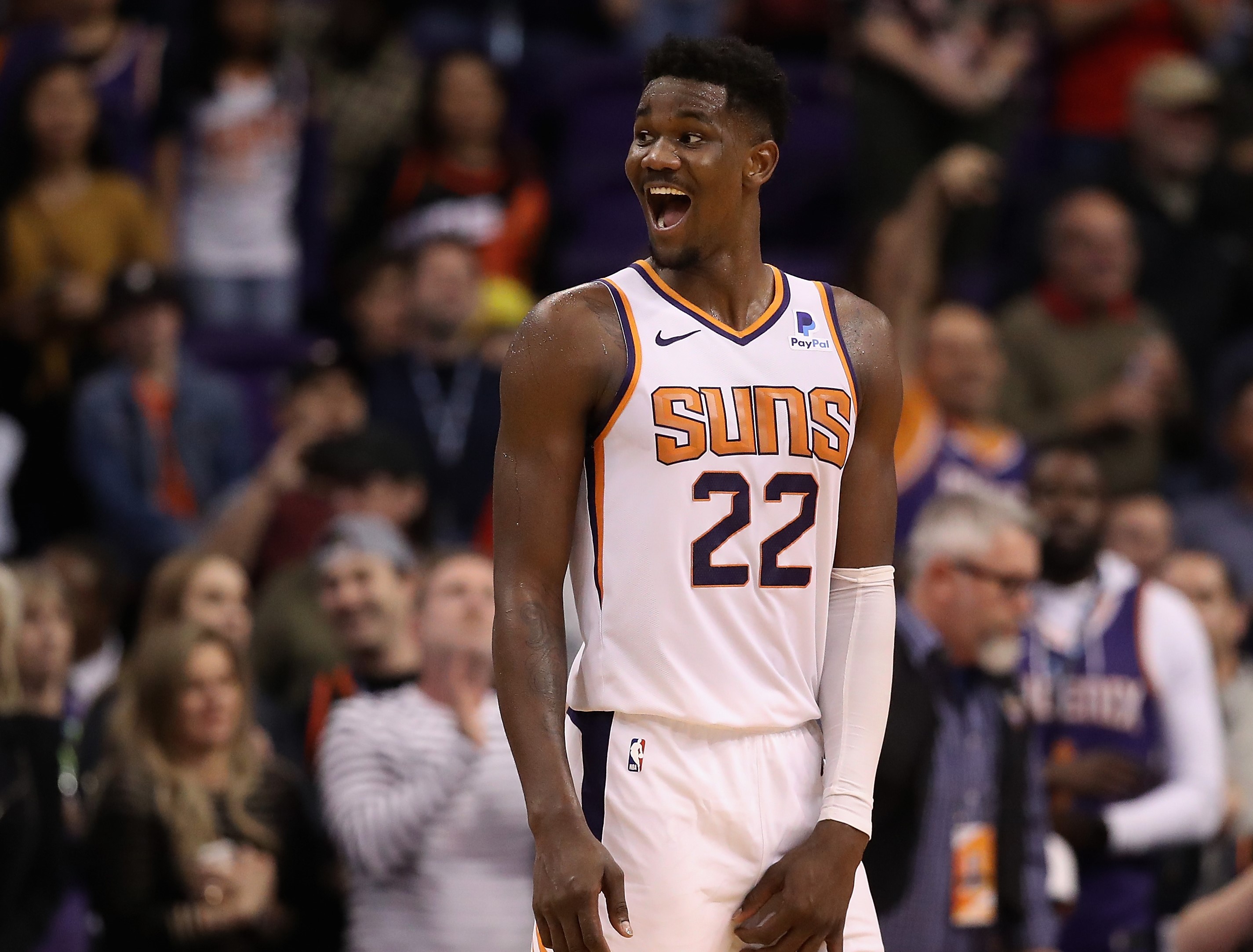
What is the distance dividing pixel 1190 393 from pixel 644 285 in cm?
642

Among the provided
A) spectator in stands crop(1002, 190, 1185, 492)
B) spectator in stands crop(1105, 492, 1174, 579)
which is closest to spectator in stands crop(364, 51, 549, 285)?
spectator in stands crop(1002, 190, 1185, 492)

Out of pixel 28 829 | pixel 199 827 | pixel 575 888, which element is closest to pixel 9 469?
pixel 28 829

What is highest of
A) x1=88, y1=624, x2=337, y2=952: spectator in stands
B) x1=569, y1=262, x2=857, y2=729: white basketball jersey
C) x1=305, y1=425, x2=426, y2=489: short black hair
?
x1=569, y1=262, x2=857, y2=729: white basketball jersey

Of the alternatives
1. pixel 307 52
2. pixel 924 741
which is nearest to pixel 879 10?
pixel 307 52

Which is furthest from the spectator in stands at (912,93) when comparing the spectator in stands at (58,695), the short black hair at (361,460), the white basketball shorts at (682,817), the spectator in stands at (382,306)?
the white basketball shorts at (682,817)

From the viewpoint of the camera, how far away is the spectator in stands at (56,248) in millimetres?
8203

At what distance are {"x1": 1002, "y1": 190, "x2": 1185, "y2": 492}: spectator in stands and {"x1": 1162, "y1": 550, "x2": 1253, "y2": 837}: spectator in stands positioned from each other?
A: 3.92 feet

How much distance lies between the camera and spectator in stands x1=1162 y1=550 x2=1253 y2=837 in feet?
21.8

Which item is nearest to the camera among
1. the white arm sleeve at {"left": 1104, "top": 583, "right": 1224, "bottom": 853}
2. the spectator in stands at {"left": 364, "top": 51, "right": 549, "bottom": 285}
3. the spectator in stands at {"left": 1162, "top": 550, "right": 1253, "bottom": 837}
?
the white arm sleeve at {"left": 1104, "top": 583, "right": 1224, "bottom": 853}

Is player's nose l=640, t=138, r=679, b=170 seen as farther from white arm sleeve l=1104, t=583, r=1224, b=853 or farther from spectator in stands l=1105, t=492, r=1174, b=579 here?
spectator in stands l=1105, t=492, r=1174, b=579

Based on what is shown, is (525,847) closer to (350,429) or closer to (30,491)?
(350,429)

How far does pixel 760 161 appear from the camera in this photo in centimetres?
310

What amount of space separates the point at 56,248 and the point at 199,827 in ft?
14.3

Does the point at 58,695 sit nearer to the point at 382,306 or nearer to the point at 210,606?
the point at 210,606
